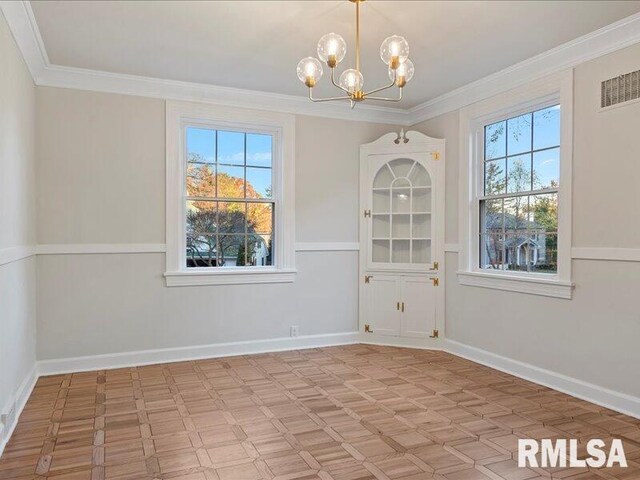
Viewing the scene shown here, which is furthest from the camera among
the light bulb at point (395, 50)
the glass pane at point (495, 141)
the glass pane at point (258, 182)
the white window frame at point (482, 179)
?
the glass pane at point (258, 182)

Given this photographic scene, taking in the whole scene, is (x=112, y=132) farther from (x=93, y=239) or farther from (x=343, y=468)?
(x=343, y=468)

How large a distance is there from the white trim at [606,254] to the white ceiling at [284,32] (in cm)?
155

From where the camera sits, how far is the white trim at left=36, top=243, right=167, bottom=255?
13.5 feet

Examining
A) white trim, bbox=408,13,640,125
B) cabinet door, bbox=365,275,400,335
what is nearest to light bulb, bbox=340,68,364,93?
white trim, bbox=408,13,640,125

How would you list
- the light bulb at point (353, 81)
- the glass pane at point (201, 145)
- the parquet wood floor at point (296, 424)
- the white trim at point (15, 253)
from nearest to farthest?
1. the parquet wood floor at point (296, 424)
2. the white trim at point (15, 253)
3. the light bulb at point (353, 81)
4. the glass pane at point (201, 145)

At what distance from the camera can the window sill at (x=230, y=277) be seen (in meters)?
4.56

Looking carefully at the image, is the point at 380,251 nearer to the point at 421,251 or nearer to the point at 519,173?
the point at 421,251

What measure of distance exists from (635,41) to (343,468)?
3310 mm

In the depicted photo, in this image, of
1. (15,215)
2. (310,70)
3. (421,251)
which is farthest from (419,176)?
(15,215)

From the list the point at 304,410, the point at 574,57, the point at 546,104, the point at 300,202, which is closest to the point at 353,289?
the point at 300,202

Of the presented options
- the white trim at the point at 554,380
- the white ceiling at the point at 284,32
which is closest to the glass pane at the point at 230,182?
the white ceiling at the point at 284,32

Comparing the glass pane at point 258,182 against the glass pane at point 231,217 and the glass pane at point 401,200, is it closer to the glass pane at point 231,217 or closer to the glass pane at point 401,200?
the glass pane at point 231,217

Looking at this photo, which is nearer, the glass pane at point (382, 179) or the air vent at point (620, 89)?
the air vent at point (620, 89)

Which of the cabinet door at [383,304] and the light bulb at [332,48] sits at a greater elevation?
the light bulb at [332,48]
